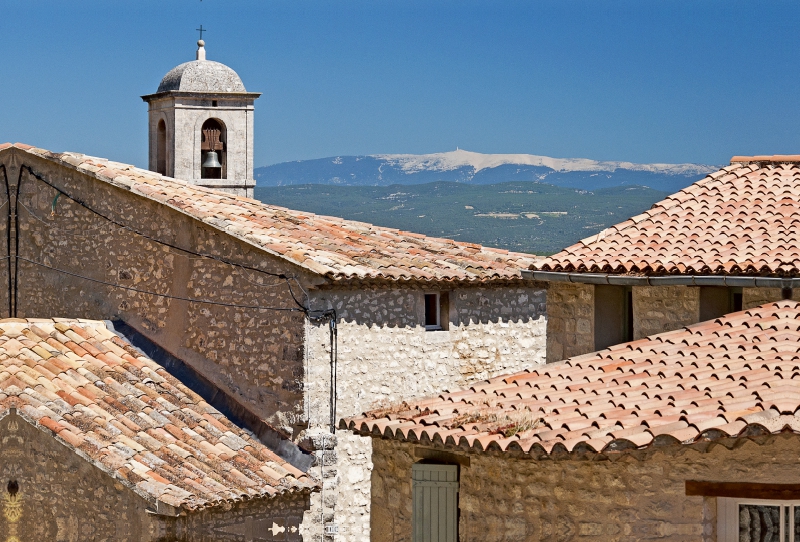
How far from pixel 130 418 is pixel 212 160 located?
847cm

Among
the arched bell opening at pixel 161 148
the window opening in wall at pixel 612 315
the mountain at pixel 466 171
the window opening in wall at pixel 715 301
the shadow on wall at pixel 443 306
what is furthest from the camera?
the mountain at pixel 466 171

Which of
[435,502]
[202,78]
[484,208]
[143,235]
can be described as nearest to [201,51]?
[202,78]

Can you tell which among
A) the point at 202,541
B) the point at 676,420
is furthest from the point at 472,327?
the point at 676,420

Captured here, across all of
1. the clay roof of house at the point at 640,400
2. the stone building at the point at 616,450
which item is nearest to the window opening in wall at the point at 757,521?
the stone building at the point at 616,450

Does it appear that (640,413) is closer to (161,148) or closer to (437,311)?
(437,311)

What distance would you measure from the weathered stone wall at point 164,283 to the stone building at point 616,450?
17.5ft

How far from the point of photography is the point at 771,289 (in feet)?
38.9

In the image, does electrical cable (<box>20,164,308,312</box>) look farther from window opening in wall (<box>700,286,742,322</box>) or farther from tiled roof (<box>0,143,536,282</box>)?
window opening in wall (<box>700,286,742,322</box>)

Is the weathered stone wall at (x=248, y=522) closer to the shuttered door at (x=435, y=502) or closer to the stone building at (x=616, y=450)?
the stone building at (x=616, y=450)

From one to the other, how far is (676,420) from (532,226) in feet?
294

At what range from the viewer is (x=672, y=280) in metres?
12.2

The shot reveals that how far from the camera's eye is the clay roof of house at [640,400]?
357 inches

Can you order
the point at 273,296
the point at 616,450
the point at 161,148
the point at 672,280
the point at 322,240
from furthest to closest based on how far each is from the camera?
1. the point at 161,148
2. the point at 322,240
3. the point at 273,296
4. the point at 672,280
5. the point at 616,450

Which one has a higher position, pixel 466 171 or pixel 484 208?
pixel 466 171
